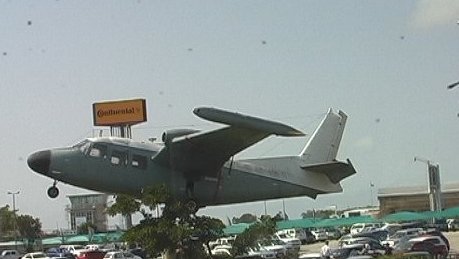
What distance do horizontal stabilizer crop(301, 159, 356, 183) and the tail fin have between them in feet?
6.17

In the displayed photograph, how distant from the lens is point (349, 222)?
94688 millimetres

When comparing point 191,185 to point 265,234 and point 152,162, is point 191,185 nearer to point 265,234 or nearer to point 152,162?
point 152,162

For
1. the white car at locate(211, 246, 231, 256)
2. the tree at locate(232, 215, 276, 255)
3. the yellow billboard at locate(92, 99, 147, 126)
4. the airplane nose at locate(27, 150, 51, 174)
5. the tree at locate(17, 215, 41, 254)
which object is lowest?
the white car at locate(211, 246, 231, 256)

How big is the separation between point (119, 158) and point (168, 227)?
9382mm

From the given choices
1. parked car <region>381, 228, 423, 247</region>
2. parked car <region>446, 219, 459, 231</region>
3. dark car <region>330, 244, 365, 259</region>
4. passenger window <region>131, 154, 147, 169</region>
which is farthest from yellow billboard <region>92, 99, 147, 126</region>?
dark car <region>330, 244, 365, 259</region>

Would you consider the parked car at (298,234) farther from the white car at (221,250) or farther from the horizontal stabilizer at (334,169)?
the white car at (221,250)

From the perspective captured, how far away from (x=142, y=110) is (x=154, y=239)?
208 feet

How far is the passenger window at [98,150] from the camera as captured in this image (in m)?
36.2

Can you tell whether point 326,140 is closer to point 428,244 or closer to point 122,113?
point 428,244

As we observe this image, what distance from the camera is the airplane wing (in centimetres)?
3431

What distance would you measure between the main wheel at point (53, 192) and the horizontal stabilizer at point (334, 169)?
11.7 meters

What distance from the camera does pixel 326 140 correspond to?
46.7m

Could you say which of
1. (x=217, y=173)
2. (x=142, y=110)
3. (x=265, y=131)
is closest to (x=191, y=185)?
(x=217, y=173)

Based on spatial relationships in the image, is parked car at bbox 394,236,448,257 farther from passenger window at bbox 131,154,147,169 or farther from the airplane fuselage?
passenger window at bbox 131,154,147,169
